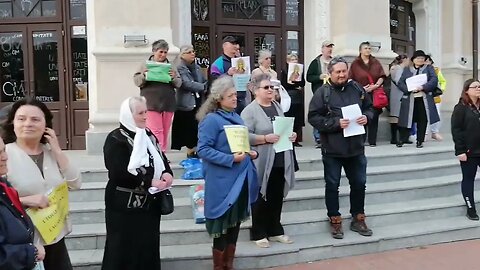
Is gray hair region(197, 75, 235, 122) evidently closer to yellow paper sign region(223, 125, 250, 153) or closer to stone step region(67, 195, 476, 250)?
yellow paper sign region(223, 125, 250, 153)

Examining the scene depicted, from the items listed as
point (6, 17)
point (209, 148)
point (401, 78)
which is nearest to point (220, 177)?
point (209, 148)

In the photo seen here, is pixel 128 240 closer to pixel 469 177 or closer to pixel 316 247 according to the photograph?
pixel 316 247

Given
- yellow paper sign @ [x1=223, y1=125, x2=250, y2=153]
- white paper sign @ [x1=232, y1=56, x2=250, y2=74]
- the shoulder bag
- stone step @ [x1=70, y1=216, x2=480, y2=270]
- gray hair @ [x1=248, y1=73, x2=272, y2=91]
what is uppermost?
white paper sign @ [x1=232, y1=56, x2=250, y2=74]

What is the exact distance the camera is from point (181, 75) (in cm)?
680

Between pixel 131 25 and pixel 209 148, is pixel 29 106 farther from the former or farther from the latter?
pixel 131 25

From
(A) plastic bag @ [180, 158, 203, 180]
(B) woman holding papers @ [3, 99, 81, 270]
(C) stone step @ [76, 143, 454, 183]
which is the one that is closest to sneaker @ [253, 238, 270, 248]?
(A) plastic bag @ [180, 158, 203, 180]

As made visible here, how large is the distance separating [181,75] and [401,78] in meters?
4.14

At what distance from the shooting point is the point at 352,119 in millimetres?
5523

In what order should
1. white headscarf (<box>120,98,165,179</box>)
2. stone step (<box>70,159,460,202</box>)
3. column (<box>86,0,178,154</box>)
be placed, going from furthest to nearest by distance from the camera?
column (<box>86,0,178,154</box>), stone step (<box>70,159,460,202</box>), white headscarf (<box>120,98,165,179</box>)

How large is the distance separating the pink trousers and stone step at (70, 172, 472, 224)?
96cm

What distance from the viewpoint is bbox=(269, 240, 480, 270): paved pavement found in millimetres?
5410

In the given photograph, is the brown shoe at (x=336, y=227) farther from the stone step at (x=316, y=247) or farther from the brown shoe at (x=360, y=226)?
the brown shoe at (x=360, y=226)

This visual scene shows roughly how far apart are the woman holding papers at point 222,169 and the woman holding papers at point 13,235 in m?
Answer: 1.99

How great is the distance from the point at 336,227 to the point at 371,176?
1.66 metres
